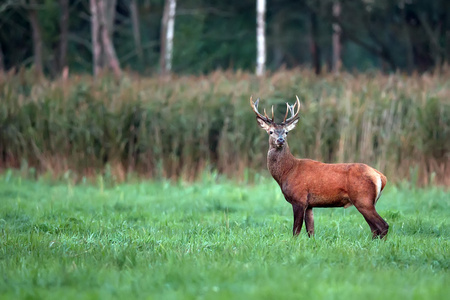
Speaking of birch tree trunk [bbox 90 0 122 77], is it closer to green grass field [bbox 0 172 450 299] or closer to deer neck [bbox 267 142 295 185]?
green grass field [bbox 0 172 450 299]

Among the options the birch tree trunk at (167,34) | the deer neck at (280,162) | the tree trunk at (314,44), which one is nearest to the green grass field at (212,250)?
the deer neck at (280,162)

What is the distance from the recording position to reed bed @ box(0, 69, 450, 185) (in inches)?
520

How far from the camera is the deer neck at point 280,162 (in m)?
8.03

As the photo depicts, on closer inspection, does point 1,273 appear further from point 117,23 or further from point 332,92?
point 117,23

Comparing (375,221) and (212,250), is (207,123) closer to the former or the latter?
(375,221)

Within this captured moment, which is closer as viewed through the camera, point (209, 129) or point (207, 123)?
point (207, 123)

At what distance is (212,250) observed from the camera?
6.64 m

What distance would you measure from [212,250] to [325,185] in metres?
1.56

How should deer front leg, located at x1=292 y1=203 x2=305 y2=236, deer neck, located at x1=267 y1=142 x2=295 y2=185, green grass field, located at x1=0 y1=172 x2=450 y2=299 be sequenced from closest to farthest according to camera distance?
green grass field, located at x1=0 y1=172 x2=450 y2=299 < deer front leg, located at x1=292 y1=203 x2=305 y2=236 < deer neck, located at x1=267 y1=142 x2=295 y2=185

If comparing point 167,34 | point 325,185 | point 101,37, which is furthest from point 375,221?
point 167,34

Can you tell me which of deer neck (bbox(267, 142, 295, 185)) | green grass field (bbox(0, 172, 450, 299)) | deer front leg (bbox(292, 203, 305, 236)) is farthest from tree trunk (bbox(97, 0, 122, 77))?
deer front leg (bbox(292, 203, 305, 236))

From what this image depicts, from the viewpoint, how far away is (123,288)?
16.6 ft

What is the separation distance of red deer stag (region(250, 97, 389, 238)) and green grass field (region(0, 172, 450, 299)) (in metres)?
0.30

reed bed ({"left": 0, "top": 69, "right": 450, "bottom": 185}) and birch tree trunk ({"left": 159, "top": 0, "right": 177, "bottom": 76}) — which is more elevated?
birch tree trunk ({"left": 159, "top": 0, "right": 177, "bottom": 76})
